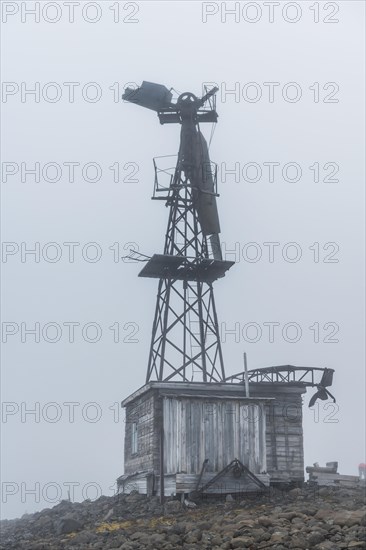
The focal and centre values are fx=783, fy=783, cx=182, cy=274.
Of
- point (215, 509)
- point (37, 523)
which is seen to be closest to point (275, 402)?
point (215, 509)

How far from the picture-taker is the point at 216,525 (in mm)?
19953

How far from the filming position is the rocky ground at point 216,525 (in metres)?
17.4

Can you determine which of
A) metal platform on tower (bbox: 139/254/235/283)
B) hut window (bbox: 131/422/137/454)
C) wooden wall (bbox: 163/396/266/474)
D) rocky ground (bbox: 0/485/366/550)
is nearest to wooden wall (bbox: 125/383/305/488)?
wooden wall (bbox: 163/396/266/474)

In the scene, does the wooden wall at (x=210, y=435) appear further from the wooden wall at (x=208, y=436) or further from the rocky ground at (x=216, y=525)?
the rocky ground at (x=216, y=525)

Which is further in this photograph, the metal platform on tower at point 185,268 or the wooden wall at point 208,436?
the metal platform on tower at point 185,268

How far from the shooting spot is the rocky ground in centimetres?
1736

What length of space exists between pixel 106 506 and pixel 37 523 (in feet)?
9.20

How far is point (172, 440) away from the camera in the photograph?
2714 centimetres

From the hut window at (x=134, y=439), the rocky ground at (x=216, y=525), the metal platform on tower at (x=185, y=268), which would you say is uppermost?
the metal platform on tower at (x=185, y=268)

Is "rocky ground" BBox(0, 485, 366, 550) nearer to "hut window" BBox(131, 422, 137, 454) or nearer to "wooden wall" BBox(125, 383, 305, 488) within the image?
"wooden wall" BBox(125, 383, 305, 488)

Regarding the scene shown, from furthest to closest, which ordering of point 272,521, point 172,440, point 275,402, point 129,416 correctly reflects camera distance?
point 129,416, point 275,402, point 172,440, point 272,521

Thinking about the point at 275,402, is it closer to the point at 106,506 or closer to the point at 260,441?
the point at 260,441

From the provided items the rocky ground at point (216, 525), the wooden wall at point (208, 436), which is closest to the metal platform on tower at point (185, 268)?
the wooden wall at point (208, 436)

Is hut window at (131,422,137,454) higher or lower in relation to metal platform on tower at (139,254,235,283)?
lower
